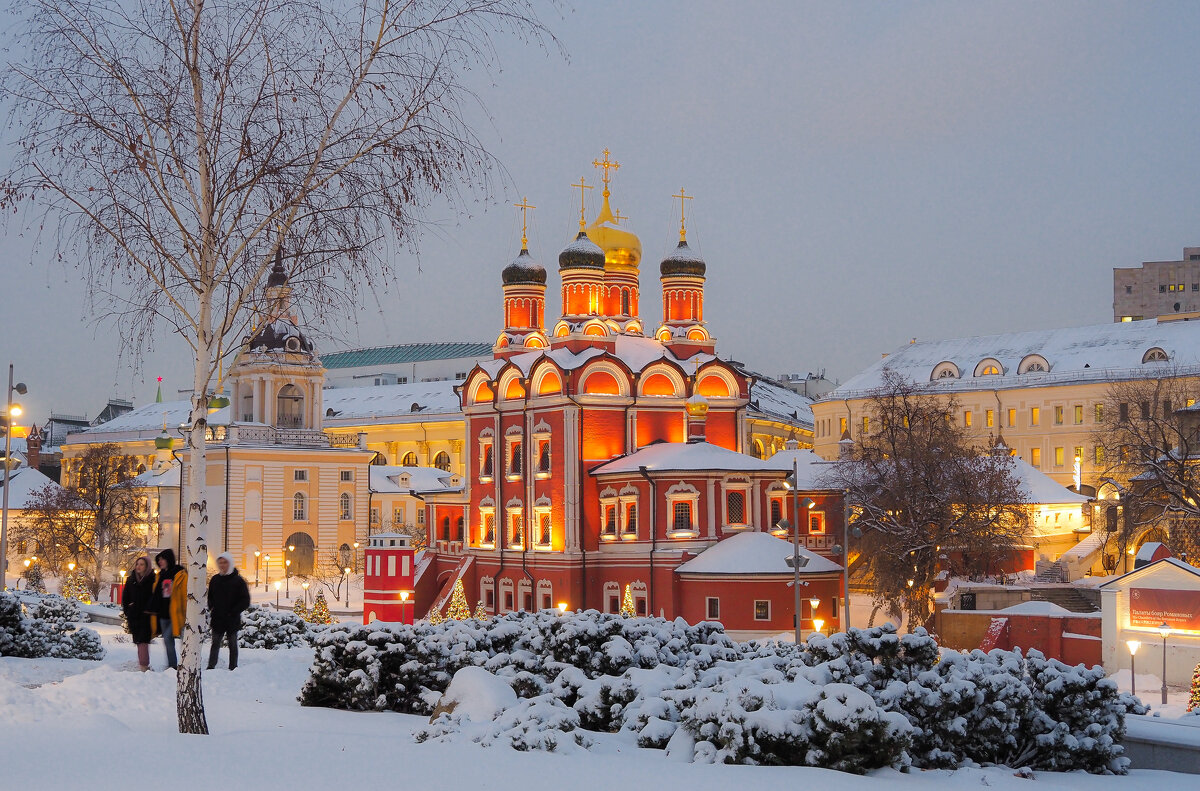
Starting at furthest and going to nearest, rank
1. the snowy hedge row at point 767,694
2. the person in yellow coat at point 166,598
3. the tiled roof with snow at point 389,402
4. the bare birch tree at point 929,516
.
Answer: the tiled roof with snow at point 389,402 → the bare birch tree at point 929,516 → the person in yellow coat at point 166,598 → the snowy hedge row at point 767,694

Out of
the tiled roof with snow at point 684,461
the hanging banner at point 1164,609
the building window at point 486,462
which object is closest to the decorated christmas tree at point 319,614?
the tiled roof with snow at point 684,461

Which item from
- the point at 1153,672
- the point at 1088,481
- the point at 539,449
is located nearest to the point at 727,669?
the point at 1153,672

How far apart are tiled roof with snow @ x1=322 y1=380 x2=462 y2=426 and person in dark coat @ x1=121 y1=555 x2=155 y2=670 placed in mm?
68838

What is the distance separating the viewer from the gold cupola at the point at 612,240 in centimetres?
5531

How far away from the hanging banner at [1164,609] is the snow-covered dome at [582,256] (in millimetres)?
27206

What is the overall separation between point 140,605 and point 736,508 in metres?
29.7

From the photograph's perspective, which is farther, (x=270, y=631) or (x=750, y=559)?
(x=750, y=559)

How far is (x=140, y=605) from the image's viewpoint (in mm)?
16781

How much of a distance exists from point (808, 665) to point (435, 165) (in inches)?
264

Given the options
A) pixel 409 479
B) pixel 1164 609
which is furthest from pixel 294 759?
pixel 409 479

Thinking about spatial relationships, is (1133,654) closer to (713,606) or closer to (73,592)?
(713,606)

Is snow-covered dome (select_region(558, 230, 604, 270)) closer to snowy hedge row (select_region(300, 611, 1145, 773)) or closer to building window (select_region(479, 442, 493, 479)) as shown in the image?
building window (select_region(479, 442, 493, 479))

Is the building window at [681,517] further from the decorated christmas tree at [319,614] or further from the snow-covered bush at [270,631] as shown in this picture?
the snow-covered bush at [270,631]

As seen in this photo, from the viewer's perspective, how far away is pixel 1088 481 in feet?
211
